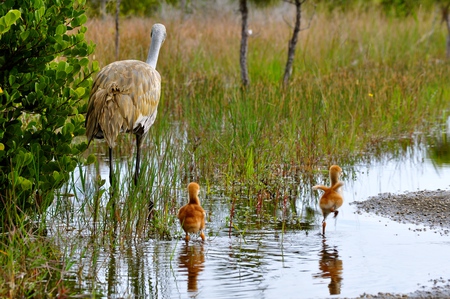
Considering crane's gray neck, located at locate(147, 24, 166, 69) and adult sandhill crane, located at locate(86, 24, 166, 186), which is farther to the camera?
crane's gray neck, located at locate(147, 24, 166, 69)

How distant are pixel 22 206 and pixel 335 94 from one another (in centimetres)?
657

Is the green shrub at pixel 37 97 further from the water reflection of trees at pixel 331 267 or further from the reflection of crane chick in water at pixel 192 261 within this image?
the water reflection of trees at pixel 331 267

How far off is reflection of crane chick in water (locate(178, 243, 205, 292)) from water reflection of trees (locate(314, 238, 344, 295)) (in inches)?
33.4

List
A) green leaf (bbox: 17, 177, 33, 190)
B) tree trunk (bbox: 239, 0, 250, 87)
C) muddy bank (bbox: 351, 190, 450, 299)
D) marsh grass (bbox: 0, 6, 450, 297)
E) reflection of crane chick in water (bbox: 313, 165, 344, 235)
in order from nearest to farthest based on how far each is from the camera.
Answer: green leaf (bbox: 17, 177, 33, 190)
marsh grass (bbox: 0, 6, 450, 297)
reflection of crane chick in water (bbox: 313, 165, 344, 235)
muddy bank (bbox: 351, 190, 450, 299)
tree trunk (bbox: 239, 0, 250, 87)

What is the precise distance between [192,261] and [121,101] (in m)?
2.00

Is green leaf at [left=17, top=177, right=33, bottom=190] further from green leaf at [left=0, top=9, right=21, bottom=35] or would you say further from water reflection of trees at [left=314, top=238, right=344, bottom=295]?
water reflection of trees at [left=314, top=238, right=344, bottom=295]

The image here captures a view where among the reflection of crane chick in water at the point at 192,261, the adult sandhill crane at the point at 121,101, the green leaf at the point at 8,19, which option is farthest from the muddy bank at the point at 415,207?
the green leaf at the point at 8,19

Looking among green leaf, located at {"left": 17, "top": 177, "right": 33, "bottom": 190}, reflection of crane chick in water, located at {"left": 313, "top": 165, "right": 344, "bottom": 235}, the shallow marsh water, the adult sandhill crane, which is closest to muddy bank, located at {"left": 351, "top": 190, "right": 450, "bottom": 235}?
the shallow marsh water

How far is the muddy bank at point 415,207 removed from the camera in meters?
7.96

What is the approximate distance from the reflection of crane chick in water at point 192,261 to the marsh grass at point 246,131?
428 mm

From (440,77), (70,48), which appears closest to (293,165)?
(70,48)

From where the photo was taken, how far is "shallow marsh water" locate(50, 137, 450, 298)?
588 cm

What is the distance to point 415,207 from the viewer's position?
8.46m

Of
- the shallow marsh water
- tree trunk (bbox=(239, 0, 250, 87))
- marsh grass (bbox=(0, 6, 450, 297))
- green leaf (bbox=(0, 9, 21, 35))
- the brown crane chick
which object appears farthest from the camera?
tree trunk (bbox=(239, 0, 250, 87))
